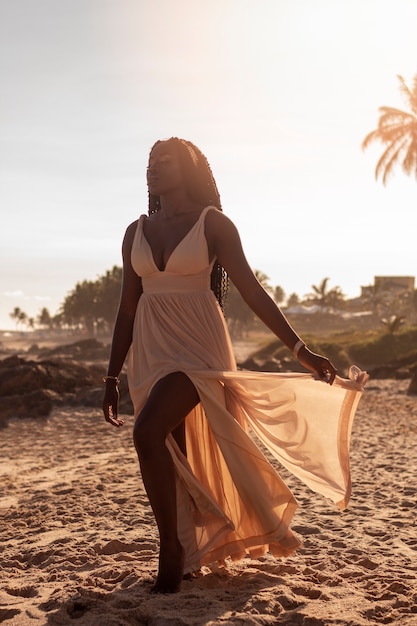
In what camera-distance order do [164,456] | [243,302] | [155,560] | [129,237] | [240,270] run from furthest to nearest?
[243,302] → [155,560] → [129,237] → [240,270] → [164,456]

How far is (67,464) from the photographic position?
7.66 m

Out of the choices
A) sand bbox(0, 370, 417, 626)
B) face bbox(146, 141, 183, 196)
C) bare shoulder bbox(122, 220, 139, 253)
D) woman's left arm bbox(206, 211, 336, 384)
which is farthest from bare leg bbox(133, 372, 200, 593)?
face bbox(146, 141, 183, 196)

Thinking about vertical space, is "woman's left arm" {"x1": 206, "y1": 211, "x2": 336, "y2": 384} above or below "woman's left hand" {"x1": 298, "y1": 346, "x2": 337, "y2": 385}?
above

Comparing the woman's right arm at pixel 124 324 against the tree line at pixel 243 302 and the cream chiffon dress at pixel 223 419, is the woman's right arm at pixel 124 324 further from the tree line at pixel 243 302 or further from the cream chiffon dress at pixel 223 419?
the tree line at pixel 243 302

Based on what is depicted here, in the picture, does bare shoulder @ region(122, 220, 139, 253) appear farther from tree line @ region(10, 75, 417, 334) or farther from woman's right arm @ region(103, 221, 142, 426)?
tree line @ region(10, 75, 417, 334)

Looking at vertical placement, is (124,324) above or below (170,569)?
above

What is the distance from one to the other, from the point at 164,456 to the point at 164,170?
1474 mm

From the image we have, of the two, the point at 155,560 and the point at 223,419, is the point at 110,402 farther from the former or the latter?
the point at 155,560

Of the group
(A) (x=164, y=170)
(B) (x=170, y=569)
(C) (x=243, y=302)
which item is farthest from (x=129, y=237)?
(C) (x=243, y=302)

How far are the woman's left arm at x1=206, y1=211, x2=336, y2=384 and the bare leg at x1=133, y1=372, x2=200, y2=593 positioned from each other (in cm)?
52

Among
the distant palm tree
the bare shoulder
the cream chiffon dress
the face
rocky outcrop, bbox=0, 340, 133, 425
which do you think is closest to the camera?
the cream chiffon dress

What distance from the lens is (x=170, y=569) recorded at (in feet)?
10.1

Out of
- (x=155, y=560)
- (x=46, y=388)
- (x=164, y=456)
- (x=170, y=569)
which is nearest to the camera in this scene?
(x=164, y=456)

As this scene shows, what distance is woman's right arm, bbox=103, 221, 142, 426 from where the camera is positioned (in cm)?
353
